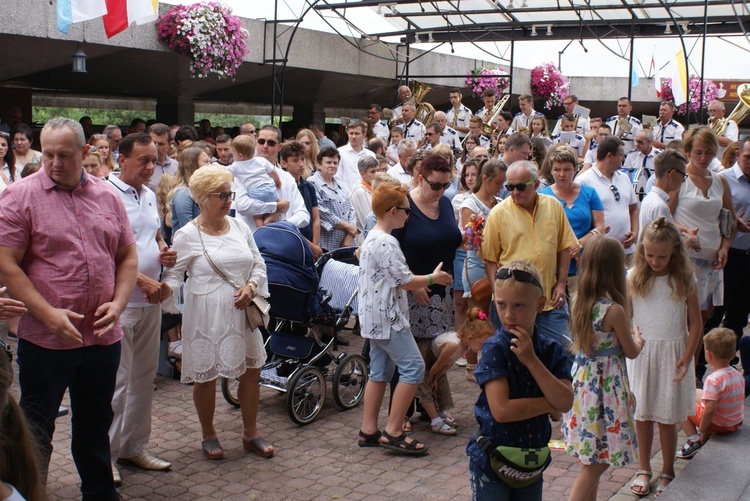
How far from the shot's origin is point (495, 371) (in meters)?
3.32

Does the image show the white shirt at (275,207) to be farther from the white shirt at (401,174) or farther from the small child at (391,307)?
the small child at (391,307)

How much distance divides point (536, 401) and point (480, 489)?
0.47 meters

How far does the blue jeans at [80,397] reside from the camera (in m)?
4.03

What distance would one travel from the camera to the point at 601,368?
4.40 m

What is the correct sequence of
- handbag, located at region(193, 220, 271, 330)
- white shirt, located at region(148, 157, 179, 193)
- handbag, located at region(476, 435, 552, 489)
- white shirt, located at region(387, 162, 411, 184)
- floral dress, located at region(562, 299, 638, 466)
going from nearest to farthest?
handbag, located at region(476, 435, 552, 489) → floral dress, located at region(562, 299, 638, 466) → handbag, located at region(193, 220, 271, 330) → white shirt, located at region(148, 157, 179, 193) → white shirt, located at region(387, 162, 411, 184)

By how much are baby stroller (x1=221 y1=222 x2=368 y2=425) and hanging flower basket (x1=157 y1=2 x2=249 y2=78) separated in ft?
22.8

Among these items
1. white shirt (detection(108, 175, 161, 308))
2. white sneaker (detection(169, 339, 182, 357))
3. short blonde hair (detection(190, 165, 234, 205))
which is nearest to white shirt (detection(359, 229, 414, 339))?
short blonde hair (detection(190, 165, 234, 205))

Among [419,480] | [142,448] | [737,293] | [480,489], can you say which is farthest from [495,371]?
[737,293]

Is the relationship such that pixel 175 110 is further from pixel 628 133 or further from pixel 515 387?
pixel 515 387

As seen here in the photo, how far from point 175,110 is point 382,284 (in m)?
11.3

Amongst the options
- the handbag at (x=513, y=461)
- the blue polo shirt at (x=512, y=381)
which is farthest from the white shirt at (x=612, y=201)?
the handbag at (x=513, y=461)

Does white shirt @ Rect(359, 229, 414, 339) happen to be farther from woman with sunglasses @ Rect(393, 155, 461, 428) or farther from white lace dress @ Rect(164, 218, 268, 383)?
white lace dress @ Rect(164, 218, 268, 383)

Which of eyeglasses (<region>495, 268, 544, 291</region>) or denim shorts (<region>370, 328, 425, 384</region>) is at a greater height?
eyeglasses (<region>495, 268, 544, 291</region>)

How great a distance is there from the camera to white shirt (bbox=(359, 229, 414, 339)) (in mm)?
5379
